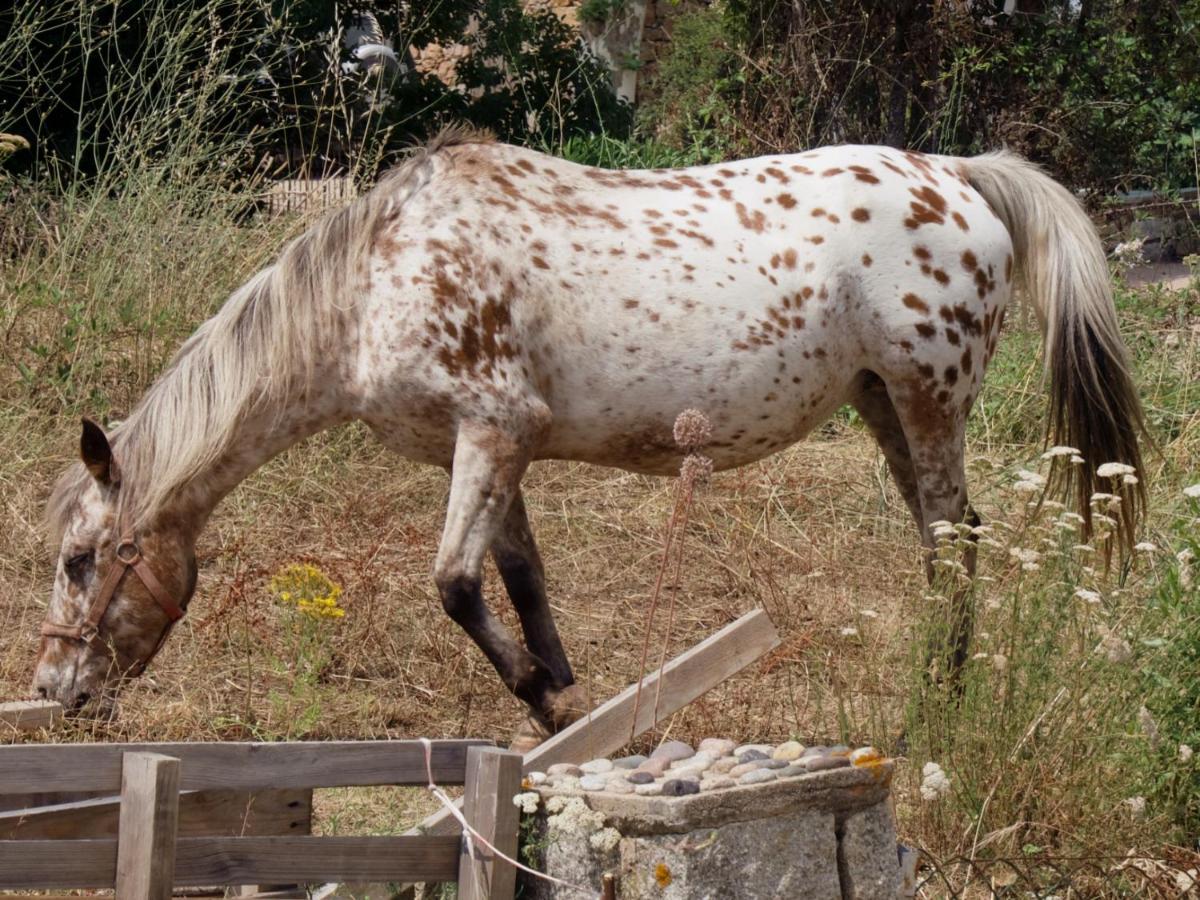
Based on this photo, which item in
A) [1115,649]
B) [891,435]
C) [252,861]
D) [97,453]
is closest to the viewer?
[252,861]

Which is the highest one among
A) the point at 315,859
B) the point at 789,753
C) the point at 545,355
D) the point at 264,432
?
the point at 545,355

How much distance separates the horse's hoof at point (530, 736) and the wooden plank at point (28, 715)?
1278 millimetres

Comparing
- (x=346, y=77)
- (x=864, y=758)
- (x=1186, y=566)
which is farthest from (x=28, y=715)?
(x=346, y=77)

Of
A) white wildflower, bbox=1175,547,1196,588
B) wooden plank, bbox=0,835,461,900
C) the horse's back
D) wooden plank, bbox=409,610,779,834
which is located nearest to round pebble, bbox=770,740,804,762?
wooden plank, bbox=409,610,779,834

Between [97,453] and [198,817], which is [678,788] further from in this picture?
[97,453]

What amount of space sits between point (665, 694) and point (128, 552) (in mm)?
1663

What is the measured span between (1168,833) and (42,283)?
5423 mm

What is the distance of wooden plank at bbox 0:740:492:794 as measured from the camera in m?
2.56

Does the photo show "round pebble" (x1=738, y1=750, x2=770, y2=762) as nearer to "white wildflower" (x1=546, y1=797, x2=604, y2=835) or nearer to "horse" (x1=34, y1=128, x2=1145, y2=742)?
"white wildflower" (x1=546, y1=797, x2=604, y2=835)

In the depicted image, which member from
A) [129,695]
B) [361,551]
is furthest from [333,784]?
[361,551]

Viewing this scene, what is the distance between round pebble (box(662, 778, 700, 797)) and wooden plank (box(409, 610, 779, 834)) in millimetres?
632

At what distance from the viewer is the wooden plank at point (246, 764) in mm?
2561

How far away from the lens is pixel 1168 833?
3.69m

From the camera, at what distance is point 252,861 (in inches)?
102
